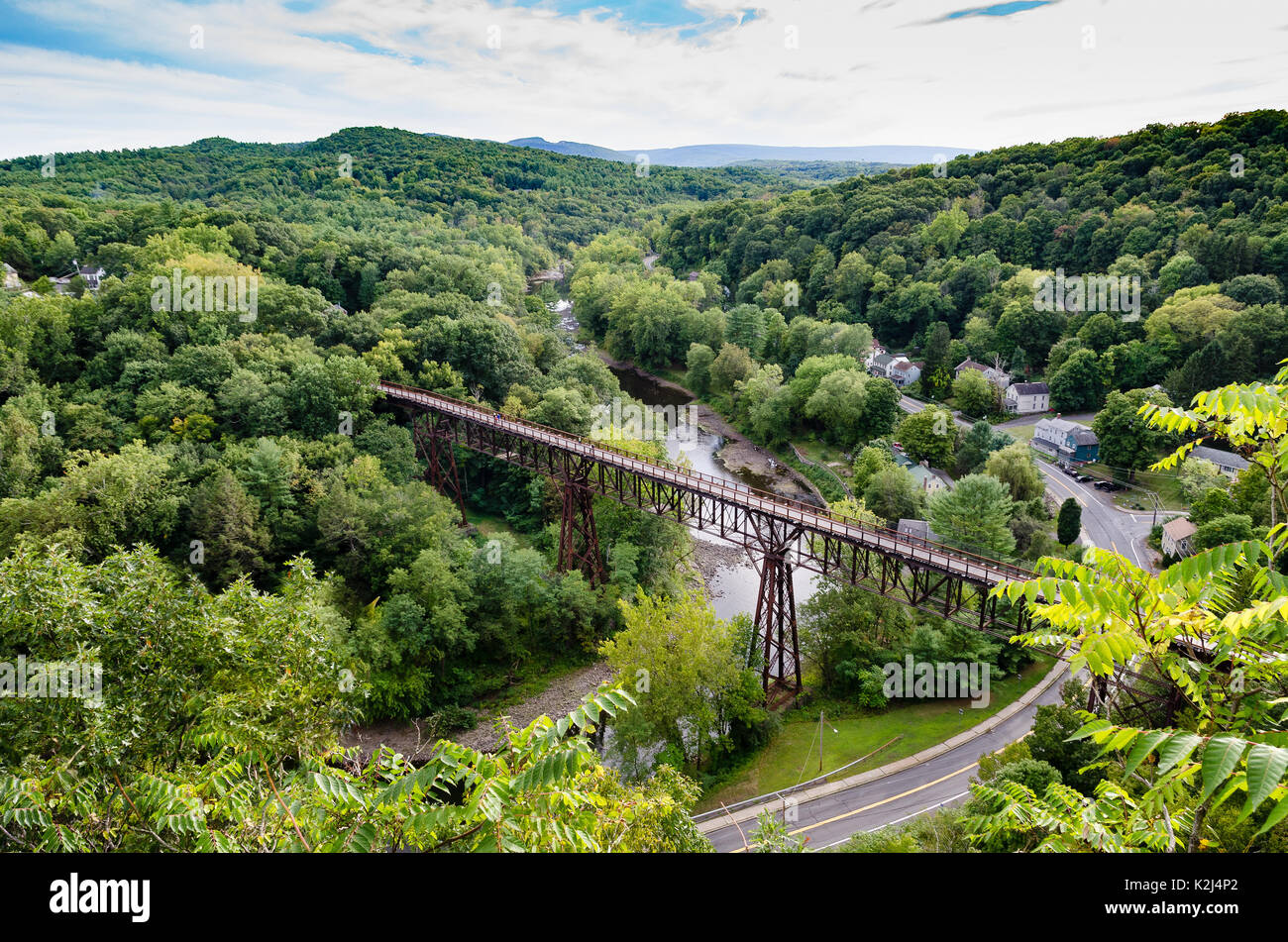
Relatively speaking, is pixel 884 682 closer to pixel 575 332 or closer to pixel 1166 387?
pixel 1166 387

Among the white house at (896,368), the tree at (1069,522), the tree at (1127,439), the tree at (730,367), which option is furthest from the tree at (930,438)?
the tree at (730,367)

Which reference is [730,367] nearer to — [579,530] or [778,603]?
[579,530]

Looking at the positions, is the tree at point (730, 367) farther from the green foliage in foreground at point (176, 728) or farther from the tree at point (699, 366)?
the green foliage in foreground at point (176, 728)

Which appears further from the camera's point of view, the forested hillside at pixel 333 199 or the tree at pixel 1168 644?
the forested hillside at pixel 333 199

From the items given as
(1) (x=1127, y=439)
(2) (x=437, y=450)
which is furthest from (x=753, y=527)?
(1) (x=1127, y=439)

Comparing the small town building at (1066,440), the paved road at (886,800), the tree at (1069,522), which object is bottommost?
the paved road at (886,800)
